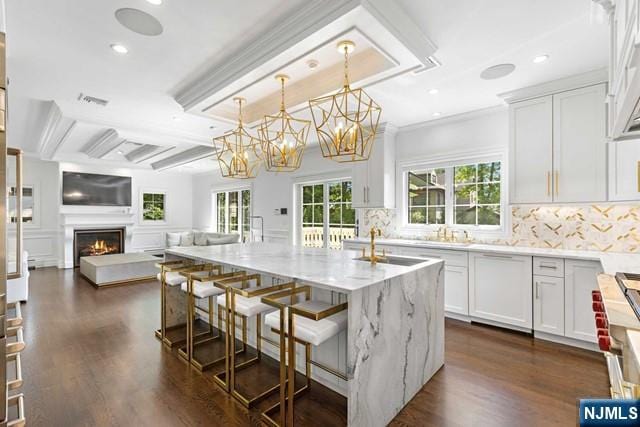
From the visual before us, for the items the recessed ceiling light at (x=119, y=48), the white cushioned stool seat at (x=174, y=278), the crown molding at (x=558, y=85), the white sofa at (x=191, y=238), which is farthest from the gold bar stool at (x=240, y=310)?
the white sofa at (x=191, y=238)

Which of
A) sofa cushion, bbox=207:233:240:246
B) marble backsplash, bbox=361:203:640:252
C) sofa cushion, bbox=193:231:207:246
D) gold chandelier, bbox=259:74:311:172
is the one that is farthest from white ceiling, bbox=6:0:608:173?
sofa cushion, bbox=193:231:207:246

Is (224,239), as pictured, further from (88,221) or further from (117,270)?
(88,221)

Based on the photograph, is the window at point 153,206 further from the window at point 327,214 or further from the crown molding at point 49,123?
the window at point 327,214

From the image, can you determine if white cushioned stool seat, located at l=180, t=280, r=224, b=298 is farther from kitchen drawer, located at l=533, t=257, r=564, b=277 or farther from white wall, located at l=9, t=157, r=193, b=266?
white wall, located at l=9, t=157, r=193, b=266

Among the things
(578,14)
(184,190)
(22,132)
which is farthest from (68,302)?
(578,14)

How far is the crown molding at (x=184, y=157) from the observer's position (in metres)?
6.41

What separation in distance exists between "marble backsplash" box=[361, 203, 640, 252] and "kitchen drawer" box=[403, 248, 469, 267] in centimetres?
64

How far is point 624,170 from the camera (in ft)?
9.26

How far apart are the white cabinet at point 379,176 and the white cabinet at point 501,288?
63.4 inches

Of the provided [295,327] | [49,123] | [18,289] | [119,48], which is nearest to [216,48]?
[119,48]

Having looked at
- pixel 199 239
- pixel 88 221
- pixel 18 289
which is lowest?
pixel 18 289

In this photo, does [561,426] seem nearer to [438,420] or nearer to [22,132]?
[438,420]

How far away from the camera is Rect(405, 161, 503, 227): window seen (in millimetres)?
4055

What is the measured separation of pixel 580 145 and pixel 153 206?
9.76 meters
